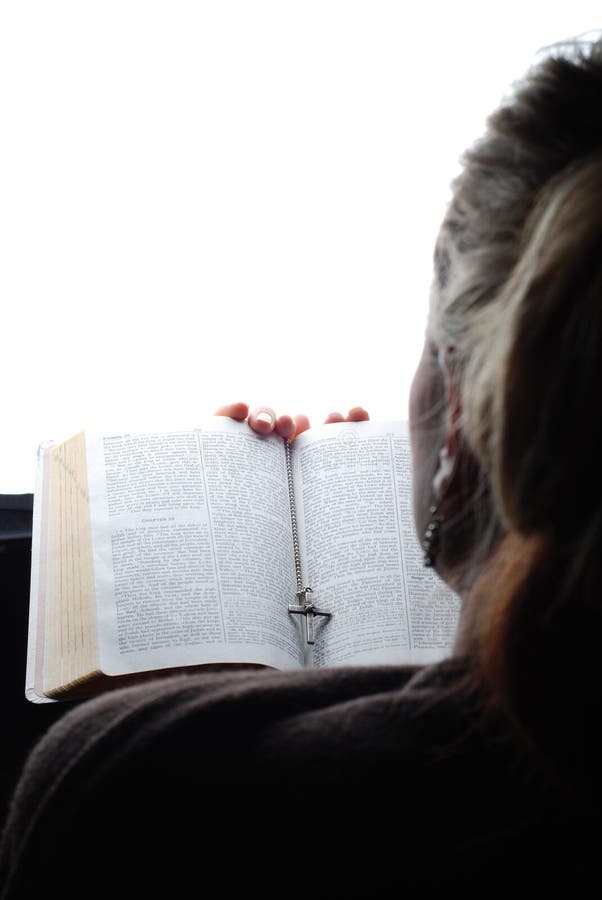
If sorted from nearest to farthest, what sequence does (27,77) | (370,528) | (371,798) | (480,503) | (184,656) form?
(371,798) < (480,503) < (184,656) < (370,528) < (27,77)

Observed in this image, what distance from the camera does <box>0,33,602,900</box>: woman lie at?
1.34 ft

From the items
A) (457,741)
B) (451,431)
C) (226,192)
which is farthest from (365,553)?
(226,192)

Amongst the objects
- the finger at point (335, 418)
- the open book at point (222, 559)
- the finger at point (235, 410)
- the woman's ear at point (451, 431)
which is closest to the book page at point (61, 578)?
the open book at point (222, 559)

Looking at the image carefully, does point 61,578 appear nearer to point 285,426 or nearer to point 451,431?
point 285,426

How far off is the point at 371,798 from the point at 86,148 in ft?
3.14

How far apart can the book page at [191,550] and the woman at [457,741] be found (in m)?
0.32

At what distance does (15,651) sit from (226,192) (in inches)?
25.5

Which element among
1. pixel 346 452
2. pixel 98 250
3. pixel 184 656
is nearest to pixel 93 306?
pixel 98 250

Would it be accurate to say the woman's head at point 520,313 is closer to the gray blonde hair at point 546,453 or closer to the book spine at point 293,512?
the gray blonde hair at point 546,453

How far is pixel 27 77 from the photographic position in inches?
44.0

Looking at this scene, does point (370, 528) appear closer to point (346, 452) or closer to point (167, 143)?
point (346, 452)

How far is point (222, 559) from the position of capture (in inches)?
34.1

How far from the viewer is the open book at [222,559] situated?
811mm

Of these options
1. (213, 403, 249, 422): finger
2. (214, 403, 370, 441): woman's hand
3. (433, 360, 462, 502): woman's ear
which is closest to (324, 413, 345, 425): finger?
(214, 403, 370, 441): woman's hand
